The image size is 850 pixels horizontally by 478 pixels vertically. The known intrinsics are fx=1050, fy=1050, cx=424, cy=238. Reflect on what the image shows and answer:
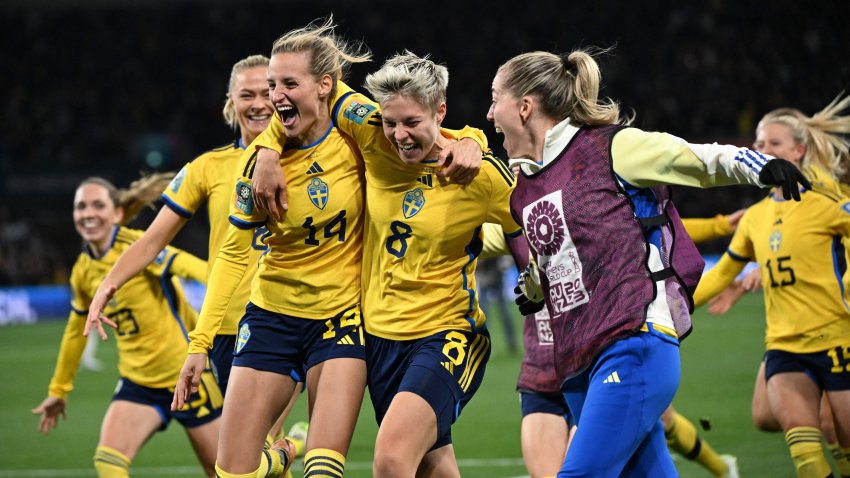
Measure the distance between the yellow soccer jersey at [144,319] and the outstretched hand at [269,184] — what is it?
6.60ft

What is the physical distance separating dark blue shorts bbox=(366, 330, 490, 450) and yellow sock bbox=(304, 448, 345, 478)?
27 cm

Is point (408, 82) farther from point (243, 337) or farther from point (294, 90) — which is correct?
point (243, 337)

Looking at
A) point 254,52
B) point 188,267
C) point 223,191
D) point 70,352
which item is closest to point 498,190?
point 223,191

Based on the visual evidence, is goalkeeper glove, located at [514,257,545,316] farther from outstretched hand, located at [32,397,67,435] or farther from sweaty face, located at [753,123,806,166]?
outstretched hand, located at [32,397,67,435]

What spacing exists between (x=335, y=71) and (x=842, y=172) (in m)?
3.51

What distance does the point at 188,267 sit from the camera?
21.0 ft

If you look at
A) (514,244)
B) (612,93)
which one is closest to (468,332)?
(514,244)

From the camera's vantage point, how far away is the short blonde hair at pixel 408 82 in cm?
432

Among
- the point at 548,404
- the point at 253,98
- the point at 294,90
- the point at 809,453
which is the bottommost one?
the point at 809,453

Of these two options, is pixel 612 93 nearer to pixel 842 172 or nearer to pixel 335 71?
pixel 842 172

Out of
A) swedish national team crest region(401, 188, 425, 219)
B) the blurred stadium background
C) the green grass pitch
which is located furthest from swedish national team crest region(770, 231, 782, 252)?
the blurred stadium background

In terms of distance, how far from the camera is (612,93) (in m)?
24.3

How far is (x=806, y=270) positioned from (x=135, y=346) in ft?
13.3

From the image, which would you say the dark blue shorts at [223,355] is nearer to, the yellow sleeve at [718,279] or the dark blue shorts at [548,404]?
the dark blue shorts at [548,404]
